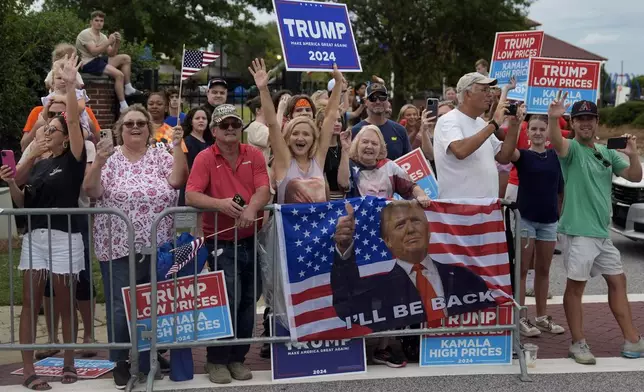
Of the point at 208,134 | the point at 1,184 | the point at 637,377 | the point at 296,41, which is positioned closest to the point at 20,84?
the point at 1,184

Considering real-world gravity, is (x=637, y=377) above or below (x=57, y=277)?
below

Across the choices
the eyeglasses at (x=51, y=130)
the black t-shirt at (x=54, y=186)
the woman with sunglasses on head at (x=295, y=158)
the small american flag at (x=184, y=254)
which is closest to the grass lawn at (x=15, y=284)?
the black t-shirt at (x=54, y=186)

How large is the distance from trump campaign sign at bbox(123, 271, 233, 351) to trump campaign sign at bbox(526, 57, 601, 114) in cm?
384

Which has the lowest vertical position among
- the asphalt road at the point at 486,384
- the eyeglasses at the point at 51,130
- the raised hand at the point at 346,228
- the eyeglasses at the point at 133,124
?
the asphalt road at the point at 486,384

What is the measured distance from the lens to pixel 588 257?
6.12 metres

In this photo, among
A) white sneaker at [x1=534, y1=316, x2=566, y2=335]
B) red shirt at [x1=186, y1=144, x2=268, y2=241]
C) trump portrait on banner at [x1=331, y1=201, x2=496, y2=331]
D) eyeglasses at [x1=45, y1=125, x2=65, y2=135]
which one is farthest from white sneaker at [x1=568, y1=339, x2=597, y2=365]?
eyeglasses at [x1=45, y1=125, x2=65, y2=135]

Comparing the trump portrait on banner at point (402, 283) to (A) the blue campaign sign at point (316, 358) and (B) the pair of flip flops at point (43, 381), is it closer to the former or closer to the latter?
(A) the blue campaign sign at point (316, 358)

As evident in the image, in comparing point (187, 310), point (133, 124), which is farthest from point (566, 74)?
point (187, 310)

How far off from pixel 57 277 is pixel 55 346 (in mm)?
491

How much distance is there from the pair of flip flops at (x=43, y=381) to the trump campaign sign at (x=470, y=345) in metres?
2.54

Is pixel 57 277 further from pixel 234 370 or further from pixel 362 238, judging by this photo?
pixel 362 238

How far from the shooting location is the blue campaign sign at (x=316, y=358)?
572cm

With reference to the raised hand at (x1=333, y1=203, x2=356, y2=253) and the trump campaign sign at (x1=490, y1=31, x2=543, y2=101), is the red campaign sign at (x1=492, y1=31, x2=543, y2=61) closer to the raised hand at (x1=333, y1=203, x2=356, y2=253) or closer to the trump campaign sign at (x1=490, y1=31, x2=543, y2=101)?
the trump campaign sign at (x1=490, y1=31, x2=543, y2=101)

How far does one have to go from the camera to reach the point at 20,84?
12469 mm
